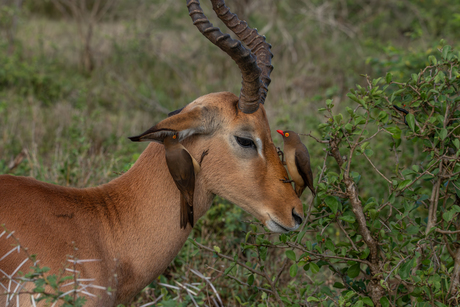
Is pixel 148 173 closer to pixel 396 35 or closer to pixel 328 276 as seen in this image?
pixel 328 276

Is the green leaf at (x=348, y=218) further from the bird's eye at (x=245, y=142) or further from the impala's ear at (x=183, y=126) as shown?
the impala's ear at (x=183, y=126)

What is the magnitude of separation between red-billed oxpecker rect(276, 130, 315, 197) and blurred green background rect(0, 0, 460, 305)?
9.24 feet

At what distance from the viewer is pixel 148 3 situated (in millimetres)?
12820

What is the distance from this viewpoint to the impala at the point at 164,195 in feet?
8.80

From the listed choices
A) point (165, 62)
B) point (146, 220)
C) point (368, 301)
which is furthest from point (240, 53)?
point (165, 62)

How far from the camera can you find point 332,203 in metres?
2.84

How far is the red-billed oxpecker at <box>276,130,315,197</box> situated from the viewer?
311cm

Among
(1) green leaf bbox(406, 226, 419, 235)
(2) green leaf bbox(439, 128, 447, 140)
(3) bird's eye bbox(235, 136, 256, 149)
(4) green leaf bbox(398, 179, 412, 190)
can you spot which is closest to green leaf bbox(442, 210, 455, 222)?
(1) green leaf bbox(406, 226, 419, 235)

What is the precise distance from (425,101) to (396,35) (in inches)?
422

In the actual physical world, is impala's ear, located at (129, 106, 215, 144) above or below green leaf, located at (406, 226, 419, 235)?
above

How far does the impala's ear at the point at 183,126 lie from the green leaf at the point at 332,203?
2.91 feet

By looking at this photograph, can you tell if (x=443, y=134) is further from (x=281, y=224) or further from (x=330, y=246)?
(x=281, y=224)

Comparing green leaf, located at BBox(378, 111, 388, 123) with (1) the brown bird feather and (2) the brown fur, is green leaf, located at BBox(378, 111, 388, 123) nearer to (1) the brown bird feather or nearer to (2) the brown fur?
(2) the brown fur

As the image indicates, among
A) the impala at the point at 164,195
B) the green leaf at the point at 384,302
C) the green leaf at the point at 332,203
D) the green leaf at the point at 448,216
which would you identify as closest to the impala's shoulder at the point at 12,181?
the impala at the point at 164,195
